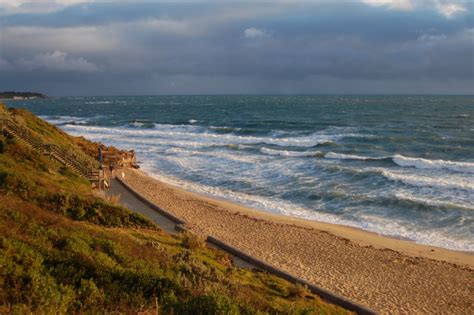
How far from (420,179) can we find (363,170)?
3.86 metres

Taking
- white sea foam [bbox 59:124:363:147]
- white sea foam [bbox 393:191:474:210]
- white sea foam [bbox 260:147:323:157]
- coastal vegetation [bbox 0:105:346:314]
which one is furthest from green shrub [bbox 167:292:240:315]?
white sea foam [bbox 59:124:363:147]

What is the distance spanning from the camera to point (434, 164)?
3253 centimetres

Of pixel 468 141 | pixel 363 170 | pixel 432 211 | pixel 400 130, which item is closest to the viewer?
pixel 432 211

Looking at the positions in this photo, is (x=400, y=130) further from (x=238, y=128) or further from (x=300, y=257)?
(x=300, y=257)

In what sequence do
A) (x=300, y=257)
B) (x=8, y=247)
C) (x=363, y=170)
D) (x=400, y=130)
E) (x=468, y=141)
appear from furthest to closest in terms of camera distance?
(x=400, y=130) < (x=468, y=141) < (x=363, y=170) < (x=300, y=257) < (x=8, y=247)

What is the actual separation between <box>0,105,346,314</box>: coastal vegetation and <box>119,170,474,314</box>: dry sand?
81.0 inches

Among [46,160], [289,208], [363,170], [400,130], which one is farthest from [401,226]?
[400,130]

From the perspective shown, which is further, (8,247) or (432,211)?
(432,211)

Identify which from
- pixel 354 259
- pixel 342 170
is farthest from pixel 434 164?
pixel 354 259

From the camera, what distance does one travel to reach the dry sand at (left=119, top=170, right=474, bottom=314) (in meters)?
12.3

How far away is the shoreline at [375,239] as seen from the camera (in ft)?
51.3

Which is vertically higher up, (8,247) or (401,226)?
(8,247)

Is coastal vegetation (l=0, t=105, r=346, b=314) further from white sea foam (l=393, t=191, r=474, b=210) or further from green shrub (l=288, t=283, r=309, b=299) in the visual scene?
white sea foam (l=393, t=191, r=474, b=210)

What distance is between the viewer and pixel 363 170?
3011 cm
